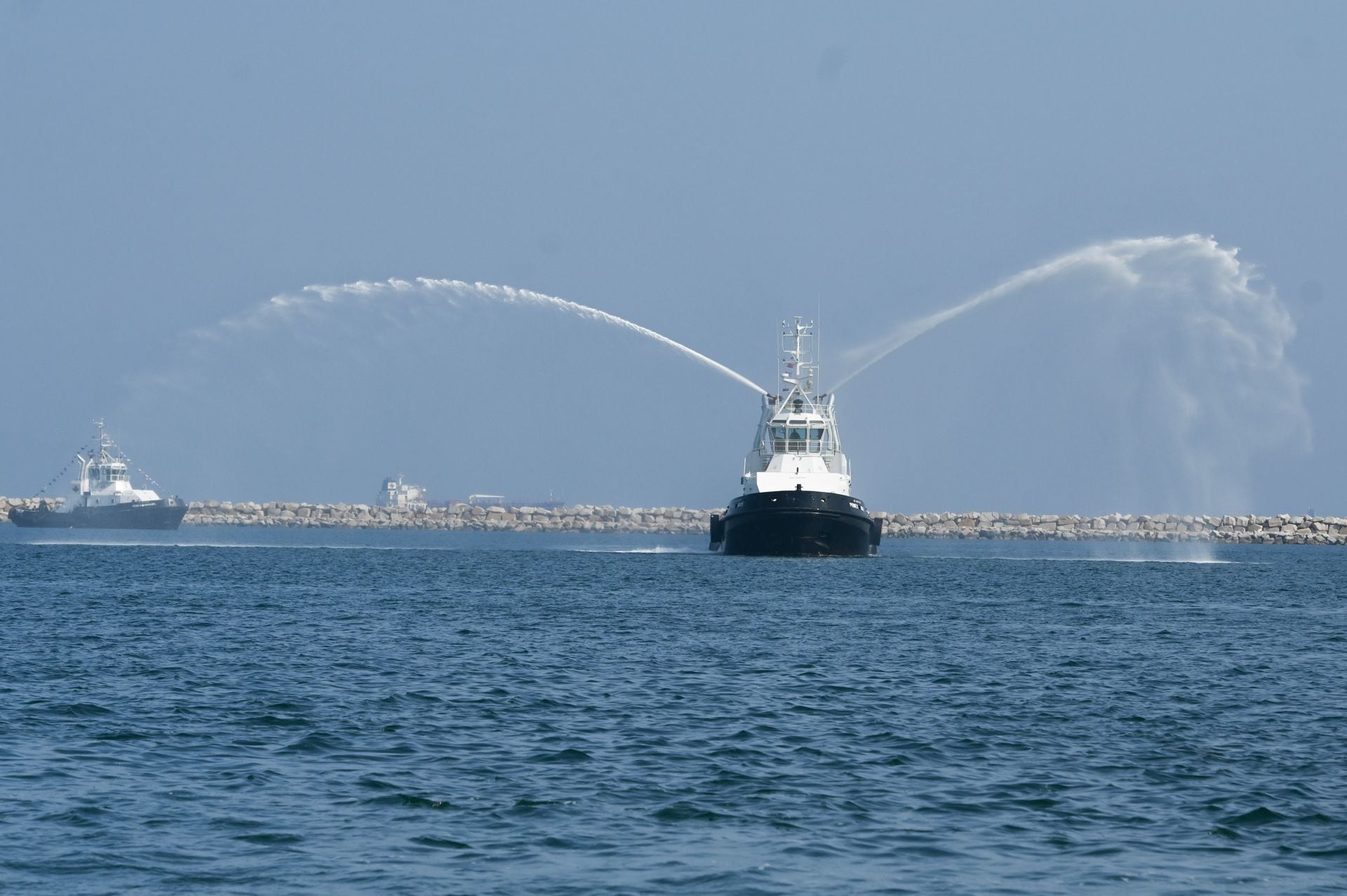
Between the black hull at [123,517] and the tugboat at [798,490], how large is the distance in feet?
272

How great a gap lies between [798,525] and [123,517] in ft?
304

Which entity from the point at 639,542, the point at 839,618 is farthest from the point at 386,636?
the point at 639,542

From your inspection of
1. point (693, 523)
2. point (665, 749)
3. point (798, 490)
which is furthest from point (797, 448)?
point (693, 523)

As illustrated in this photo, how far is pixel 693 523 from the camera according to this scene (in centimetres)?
18588

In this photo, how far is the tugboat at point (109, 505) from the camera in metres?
142

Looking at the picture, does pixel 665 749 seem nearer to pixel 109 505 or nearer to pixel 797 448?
pixel 797 448

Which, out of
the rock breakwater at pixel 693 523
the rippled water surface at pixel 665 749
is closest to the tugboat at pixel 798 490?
the rippled water surface at pixel 665 749

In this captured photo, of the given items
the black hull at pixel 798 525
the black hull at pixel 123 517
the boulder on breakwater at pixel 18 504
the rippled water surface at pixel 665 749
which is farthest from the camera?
the boulder on breakwater at pixel 18 504

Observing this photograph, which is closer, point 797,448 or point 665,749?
point 665,749

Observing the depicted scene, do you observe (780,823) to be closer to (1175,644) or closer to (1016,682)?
(1016,682)

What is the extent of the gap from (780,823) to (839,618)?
26201 millimetres

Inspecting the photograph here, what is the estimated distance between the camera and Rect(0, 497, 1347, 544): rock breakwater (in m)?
146

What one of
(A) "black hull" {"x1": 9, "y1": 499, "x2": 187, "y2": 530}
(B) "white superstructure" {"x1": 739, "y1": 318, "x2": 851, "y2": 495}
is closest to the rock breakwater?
(A) "black hull" {"x1": 9, "y1": 499, "x2": 187, "y2": 530}

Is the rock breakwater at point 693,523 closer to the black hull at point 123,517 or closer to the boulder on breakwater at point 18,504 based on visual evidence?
the boulder on breakwater at point 18,504
